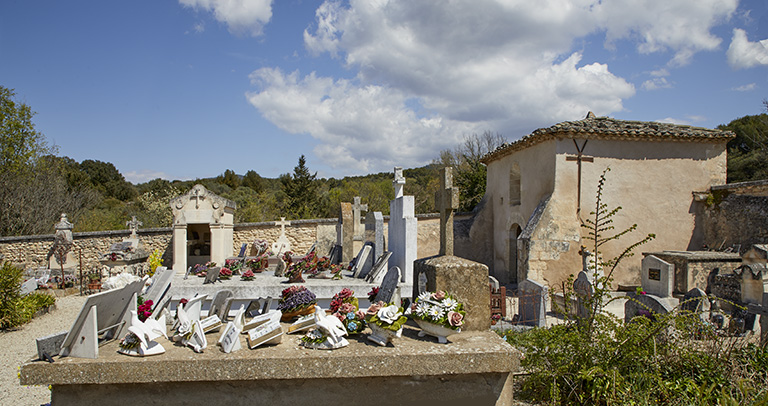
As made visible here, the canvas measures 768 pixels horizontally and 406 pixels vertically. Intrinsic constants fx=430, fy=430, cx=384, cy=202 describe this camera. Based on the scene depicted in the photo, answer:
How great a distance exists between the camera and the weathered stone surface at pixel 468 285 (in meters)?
3.92

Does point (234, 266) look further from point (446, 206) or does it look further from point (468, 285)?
point (468, 285)

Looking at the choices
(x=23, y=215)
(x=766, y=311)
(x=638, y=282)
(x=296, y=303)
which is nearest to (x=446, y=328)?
(x=296, y=303)

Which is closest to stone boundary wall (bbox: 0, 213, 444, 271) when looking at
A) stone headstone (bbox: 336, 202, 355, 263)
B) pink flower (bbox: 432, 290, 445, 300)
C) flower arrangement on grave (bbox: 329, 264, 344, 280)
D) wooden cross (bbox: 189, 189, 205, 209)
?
wooden cross (bbox: 189, 189, 205, 209)

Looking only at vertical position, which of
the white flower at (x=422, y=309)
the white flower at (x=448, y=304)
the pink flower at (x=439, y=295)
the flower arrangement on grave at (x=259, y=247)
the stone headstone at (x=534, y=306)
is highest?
the pink flower at (x=439, y=295)

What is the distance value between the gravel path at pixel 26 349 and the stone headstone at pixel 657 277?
38.4 feet

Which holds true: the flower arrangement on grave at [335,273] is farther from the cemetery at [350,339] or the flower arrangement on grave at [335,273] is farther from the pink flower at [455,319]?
the pink flower at [455,319]

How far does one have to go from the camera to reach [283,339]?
3732 millimetres

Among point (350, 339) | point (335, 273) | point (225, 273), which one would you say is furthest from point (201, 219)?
point (350, 339)

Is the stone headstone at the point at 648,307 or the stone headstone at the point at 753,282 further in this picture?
the stone headstone at the point at 753,282

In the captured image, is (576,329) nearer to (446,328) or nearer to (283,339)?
(446,328)

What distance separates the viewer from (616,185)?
13578mm

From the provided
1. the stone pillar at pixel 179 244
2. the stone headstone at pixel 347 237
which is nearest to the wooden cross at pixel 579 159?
the stone headstone at pixel 347 237

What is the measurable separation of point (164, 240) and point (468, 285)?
1771cm

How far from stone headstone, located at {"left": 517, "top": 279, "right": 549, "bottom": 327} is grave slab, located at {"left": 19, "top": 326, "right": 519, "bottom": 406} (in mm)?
5731
